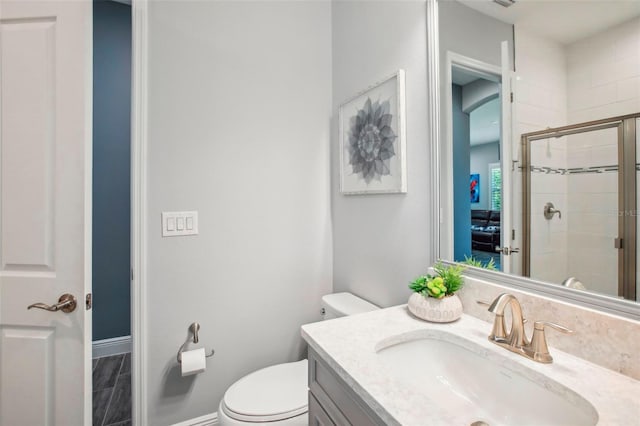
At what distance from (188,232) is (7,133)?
76 cm

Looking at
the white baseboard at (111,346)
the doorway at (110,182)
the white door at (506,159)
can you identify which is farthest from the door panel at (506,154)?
the white baseboard at (111,346)

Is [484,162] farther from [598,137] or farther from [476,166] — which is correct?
[598,137]

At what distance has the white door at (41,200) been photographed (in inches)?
42.9

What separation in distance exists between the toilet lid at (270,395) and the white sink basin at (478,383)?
22.4 inches

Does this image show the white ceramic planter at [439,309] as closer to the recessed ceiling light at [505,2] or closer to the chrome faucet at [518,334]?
the chrome faucet at [518,334]

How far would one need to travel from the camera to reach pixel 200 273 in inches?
59.0

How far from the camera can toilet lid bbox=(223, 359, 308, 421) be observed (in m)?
1.13

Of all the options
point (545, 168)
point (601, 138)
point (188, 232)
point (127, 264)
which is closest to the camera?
point (601, 138)

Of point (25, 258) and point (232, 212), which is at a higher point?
point (232, 212)

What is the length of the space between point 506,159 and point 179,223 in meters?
1.43

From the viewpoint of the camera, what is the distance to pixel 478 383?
0.78 metres

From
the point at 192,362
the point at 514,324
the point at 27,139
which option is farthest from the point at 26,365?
the point at 514,324

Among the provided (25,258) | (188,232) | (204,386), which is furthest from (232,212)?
(204,386)

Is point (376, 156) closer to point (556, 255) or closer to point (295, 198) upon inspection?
point (295, 198)
